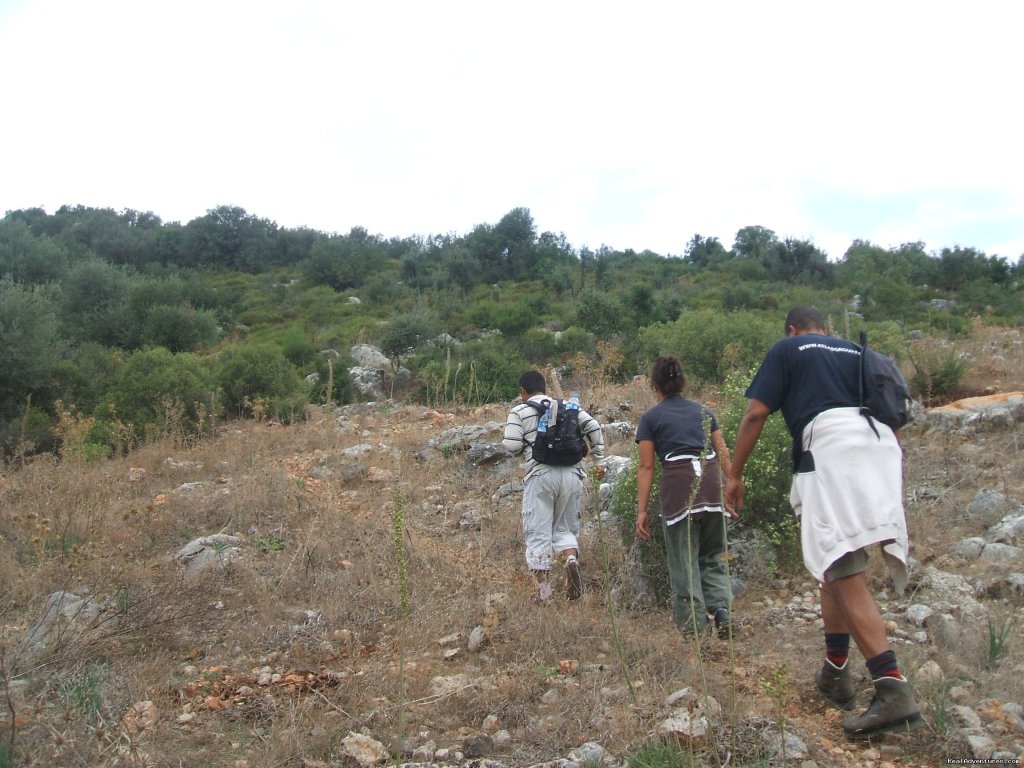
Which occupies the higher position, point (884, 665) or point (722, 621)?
point (884, 665)

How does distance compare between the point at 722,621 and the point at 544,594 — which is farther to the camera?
the point at 544,594

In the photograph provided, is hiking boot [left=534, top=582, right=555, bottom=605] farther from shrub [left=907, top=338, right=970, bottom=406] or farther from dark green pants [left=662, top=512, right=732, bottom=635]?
shrub [left=907, top=338, right=970, bottom=406]

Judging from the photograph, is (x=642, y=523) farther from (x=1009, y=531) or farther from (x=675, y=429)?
(x=1009, y=531)

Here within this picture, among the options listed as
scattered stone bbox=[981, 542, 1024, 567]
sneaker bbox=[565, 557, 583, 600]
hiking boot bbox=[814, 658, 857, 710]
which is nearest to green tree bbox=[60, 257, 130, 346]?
sneaker bbox=[565, 557, 583, 600]

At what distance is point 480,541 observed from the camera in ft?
18.9

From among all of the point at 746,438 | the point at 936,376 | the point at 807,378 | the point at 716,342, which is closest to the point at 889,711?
the point at 746,438

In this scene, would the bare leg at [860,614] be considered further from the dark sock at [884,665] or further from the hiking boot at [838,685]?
the hiking boot at [838,685]

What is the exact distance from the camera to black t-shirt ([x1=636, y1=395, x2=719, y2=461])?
4.10 m

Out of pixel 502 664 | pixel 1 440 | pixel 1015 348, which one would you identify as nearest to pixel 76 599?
pixel 502 664

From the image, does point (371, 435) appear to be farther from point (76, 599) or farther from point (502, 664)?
point (502, 664)

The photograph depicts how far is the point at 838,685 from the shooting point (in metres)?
3.08

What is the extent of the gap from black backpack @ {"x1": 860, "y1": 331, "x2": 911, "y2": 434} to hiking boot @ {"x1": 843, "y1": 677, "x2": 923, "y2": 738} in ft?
2.77

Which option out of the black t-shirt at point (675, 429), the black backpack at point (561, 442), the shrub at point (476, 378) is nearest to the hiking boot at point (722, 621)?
the black t-shirt at point (675, 429)

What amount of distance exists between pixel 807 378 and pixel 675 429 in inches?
46.6
